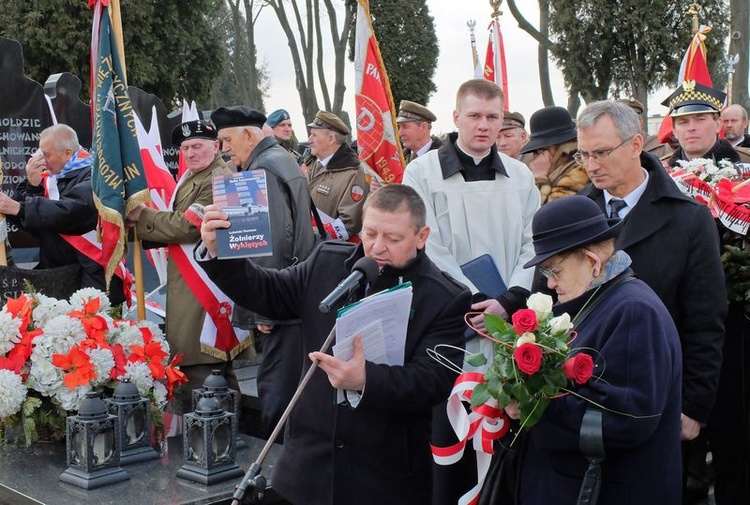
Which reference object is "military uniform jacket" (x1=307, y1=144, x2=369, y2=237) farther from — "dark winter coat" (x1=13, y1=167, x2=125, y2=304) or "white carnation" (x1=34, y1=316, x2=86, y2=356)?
"white carnation" (x1=34, y1=316, x2=86, y2=356)

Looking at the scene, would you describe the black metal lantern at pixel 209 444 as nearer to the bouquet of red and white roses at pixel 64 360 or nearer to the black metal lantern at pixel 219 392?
the black metal lantern at pixel 219 392

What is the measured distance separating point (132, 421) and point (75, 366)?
49 centimetres

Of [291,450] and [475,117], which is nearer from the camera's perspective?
[291,450]

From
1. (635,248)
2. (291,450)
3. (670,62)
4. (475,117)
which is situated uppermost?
(670,62)

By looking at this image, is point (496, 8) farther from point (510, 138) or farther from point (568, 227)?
point (568, 227)

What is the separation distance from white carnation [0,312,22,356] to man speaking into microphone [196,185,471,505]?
1.92m

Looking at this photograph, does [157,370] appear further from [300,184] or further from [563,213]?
[563,213]

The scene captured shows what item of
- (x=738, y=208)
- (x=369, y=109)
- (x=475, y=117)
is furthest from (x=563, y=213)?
(x=369, y=109)

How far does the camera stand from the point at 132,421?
4625 millimetres

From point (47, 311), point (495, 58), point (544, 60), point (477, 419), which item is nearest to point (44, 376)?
point (47, 311)

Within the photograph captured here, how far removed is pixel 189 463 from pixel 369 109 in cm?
346

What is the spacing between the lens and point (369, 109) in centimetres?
699

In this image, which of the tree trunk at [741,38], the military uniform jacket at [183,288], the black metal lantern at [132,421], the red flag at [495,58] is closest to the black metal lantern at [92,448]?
the black metal lantern at [132,421]

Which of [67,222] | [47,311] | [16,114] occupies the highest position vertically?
[16,114]
